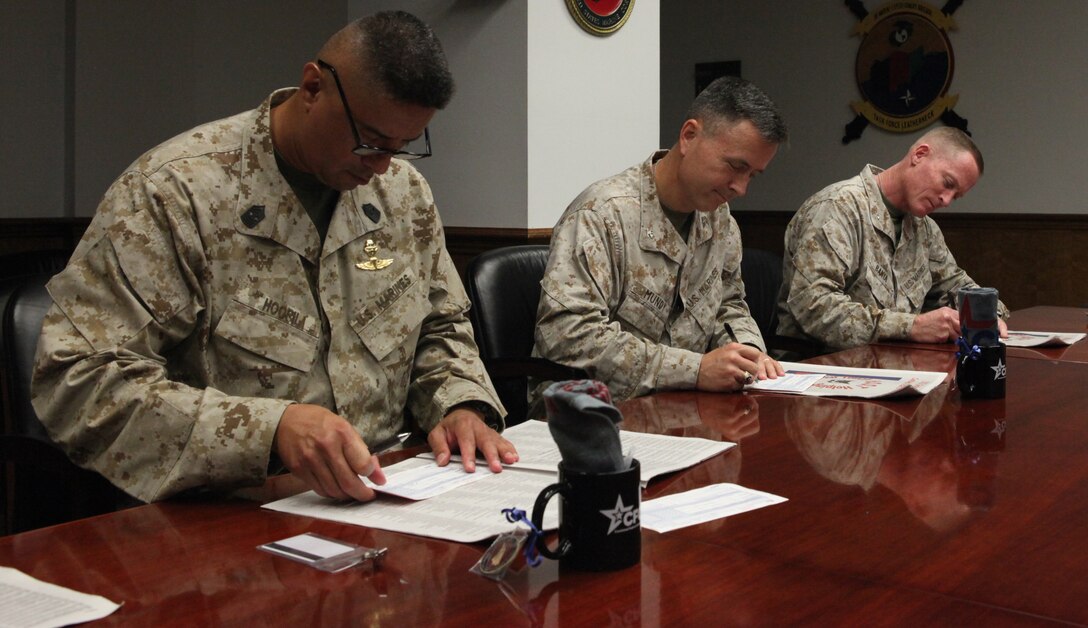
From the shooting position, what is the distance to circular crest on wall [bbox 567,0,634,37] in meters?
3.59

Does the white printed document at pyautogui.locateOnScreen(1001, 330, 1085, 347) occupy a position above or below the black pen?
above

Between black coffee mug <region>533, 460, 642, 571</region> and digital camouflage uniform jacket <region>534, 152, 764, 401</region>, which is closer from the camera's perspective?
black coffee mug <region>533, 460, 642, 571</region>

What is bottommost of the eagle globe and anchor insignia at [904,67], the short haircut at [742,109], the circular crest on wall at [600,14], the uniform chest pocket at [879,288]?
the uniform chest pocket at [879,288]

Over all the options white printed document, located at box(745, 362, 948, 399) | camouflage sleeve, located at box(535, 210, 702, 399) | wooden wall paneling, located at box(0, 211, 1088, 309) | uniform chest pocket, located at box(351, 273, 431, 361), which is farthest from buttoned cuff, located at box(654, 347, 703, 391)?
wooden wall paneling, located at box(0, 211, 1088, 309)

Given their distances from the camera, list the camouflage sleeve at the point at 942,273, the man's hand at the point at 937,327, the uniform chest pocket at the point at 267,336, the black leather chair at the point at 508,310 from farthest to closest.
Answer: the camouflage sleeve at the point at 942,273, the man's hand at the point at 937,327, the black leather chair at the point at 508,310, the uniform chest pocket at the point at 267,336

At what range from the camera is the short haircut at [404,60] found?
147 cm

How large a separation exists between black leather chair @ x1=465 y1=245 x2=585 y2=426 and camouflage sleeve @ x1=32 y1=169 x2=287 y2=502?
905mm

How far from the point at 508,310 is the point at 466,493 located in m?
1.15

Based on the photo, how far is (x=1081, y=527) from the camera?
118 cm

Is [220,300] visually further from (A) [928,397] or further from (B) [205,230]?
(A) [928,397]

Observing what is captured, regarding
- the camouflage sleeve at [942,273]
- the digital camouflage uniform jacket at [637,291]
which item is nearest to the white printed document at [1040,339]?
the camouflage sleeve at [942,273]

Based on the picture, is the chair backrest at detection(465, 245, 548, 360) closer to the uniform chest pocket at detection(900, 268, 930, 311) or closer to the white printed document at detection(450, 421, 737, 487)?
the white printed document at detection(450, 421, 737, 487)

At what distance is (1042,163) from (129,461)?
215 inches

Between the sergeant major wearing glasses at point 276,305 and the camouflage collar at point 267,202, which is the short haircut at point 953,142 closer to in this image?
the sergeant major wearing glasses at point 276,305
